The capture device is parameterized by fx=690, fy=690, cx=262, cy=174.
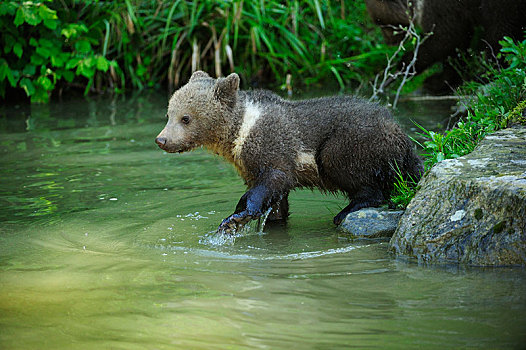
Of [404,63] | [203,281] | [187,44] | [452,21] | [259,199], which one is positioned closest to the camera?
[203,281]

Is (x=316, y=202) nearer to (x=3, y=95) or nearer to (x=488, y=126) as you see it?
(x=488, y=126)

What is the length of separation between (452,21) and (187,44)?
17.5 ft

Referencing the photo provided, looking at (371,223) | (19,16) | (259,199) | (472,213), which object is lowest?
(371,223)

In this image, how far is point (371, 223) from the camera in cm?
530

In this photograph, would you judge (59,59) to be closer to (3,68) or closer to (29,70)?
(29,70)

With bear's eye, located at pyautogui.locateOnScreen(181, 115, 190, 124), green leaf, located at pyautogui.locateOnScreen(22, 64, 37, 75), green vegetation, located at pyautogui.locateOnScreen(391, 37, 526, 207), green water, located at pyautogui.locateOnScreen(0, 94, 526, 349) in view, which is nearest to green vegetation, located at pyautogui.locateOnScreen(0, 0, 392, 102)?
green leaf, located at pyautogui.locateOnScreen(22, 64, 37, 75)

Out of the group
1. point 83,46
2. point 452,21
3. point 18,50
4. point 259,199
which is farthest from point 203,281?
point 83,46

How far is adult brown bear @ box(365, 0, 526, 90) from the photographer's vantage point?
9062mm

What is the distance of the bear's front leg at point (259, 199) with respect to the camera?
5359 mm

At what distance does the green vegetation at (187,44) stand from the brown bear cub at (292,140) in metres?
6.29

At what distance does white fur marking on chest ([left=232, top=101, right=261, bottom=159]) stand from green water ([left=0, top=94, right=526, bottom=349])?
25.7 inches

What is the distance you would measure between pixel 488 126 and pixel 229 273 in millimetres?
2612

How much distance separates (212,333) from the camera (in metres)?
3.43

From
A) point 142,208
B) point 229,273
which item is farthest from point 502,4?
point 229,273
